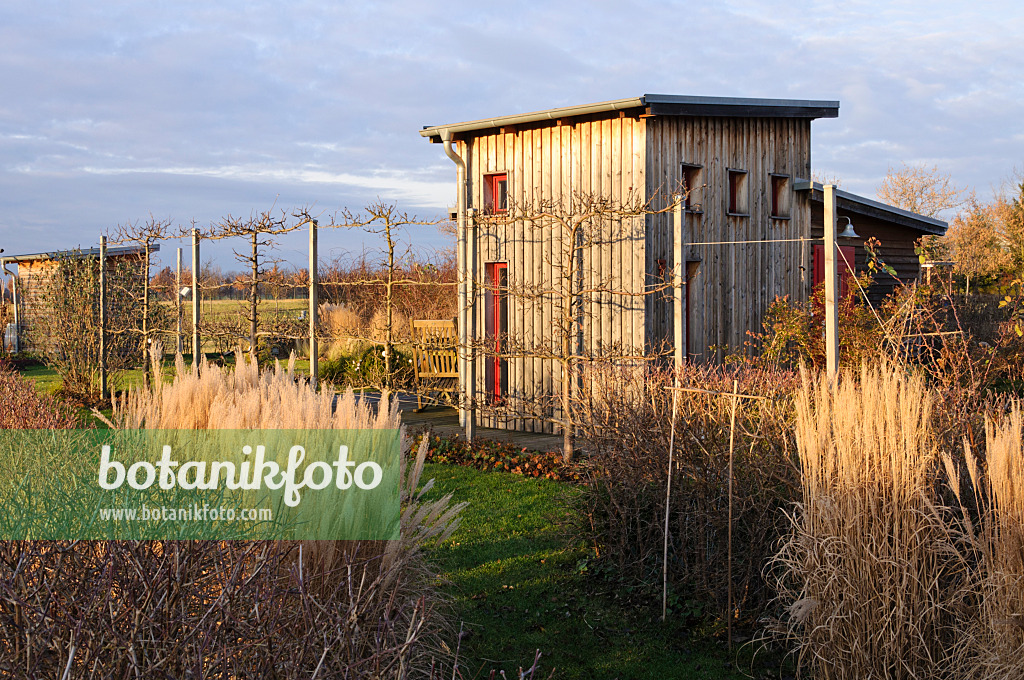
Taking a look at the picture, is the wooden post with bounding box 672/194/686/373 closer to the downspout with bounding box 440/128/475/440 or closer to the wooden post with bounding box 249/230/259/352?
the downspout with bounding box 440/128/475/440

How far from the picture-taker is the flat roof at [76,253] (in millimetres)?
14430

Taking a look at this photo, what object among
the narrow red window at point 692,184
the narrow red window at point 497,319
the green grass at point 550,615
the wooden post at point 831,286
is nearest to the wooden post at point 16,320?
the narrow red window at point 497,319

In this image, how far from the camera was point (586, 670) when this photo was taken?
4.01 metres

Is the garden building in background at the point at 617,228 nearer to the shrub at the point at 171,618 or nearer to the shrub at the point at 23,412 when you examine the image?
the shrub at the point at 23,412

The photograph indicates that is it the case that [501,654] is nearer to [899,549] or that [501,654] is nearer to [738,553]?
[738,553]

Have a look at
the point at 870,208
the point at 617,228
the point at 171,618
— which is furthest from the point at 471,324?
the point at 171,618

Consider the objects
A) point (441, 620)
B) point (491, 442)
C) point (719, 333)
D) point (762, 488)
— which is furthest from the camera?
point (719, 333)

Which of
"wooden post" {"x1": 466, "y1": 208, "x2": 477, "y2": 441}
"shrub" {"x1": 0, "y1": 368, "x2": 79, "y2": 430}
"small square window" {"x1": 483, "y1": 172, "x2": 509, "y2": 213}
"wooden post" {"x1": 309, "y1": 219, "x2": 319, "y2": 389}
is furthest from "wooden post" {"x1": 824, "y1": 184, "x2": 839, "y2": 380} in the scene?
"wooden post" {"x1": 309, "y1": 219, "x2": 319, "y2": 389}

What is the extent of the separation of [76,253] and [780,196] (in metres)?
11.4

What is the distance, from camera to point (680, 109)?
948 cm

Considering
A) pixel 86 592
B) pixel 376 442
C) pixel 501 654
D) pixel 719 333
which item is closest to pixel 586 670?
pixel 501 654

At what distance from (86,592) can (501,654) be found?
88.7 inches

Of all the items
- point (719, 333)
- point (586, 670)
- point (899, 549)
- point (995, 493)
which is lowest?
point (586, 670)

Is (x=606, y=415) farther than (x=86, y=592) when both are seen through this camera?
Yes
